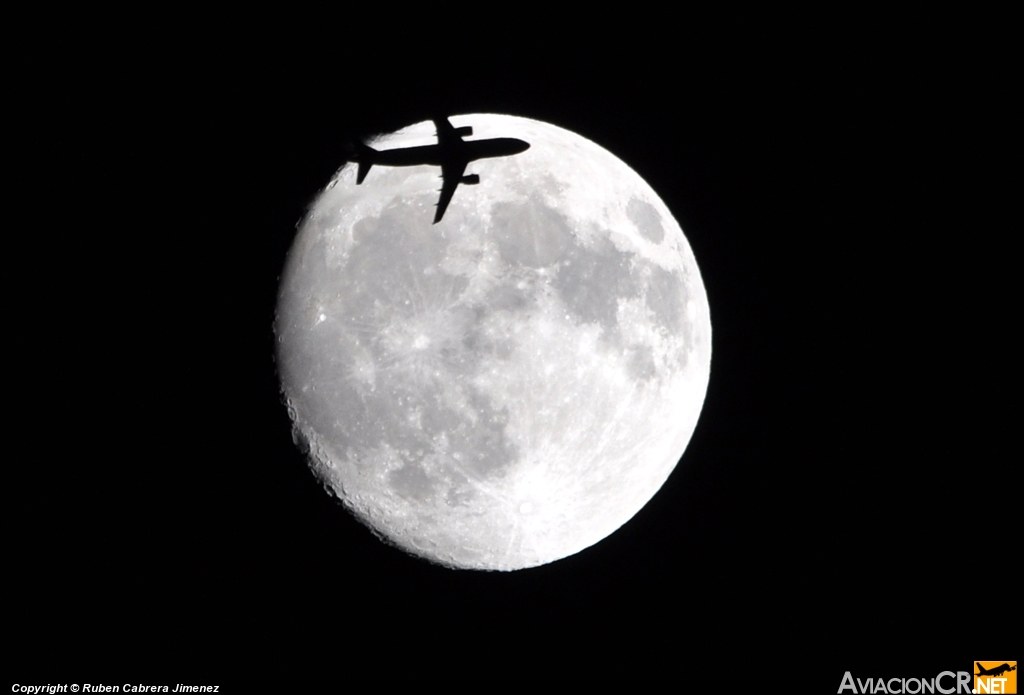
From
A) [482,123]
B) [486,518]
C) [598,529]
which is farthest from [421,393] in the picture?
[482,123]

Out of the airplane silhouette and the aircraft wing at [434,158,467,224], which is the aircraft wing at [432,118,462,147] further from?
the aircraft wing at [434,158,467,224]

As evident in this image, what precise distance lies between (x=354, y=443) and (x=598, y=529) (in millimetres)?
3601

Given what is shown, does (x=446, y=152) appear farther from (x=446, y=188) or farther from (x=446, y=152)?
(x=446, y=188)

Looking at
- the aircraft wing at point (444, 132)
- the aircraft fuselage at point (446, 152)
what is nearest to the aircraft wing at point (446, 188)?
the aircraft fuselage at point (446, 152)

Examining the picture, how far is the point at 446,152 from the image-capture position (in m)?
10.1

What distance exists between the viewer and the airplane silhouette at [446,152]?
9.41m

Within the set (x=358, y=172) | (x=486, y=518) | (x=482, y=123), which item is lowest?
(x=486, y=518)

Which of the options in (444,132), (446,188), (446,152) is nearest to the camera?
(446,188)

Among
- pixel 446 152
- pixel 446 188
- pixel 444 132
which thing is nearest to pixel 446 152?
pixel 446 152

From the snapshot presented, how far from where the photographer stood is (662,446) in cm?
984

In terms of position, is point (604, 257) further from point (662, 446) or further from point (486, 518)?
point (486, 518)

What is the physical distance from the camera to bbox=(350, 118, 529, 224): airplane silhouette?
9.41 metres

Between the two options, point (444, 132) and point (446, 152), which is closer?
point (446, 152)

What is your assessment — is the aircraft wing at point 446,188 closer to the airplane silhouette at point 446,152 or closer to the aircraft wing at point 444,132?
the airplane silhouette at point 446,152
